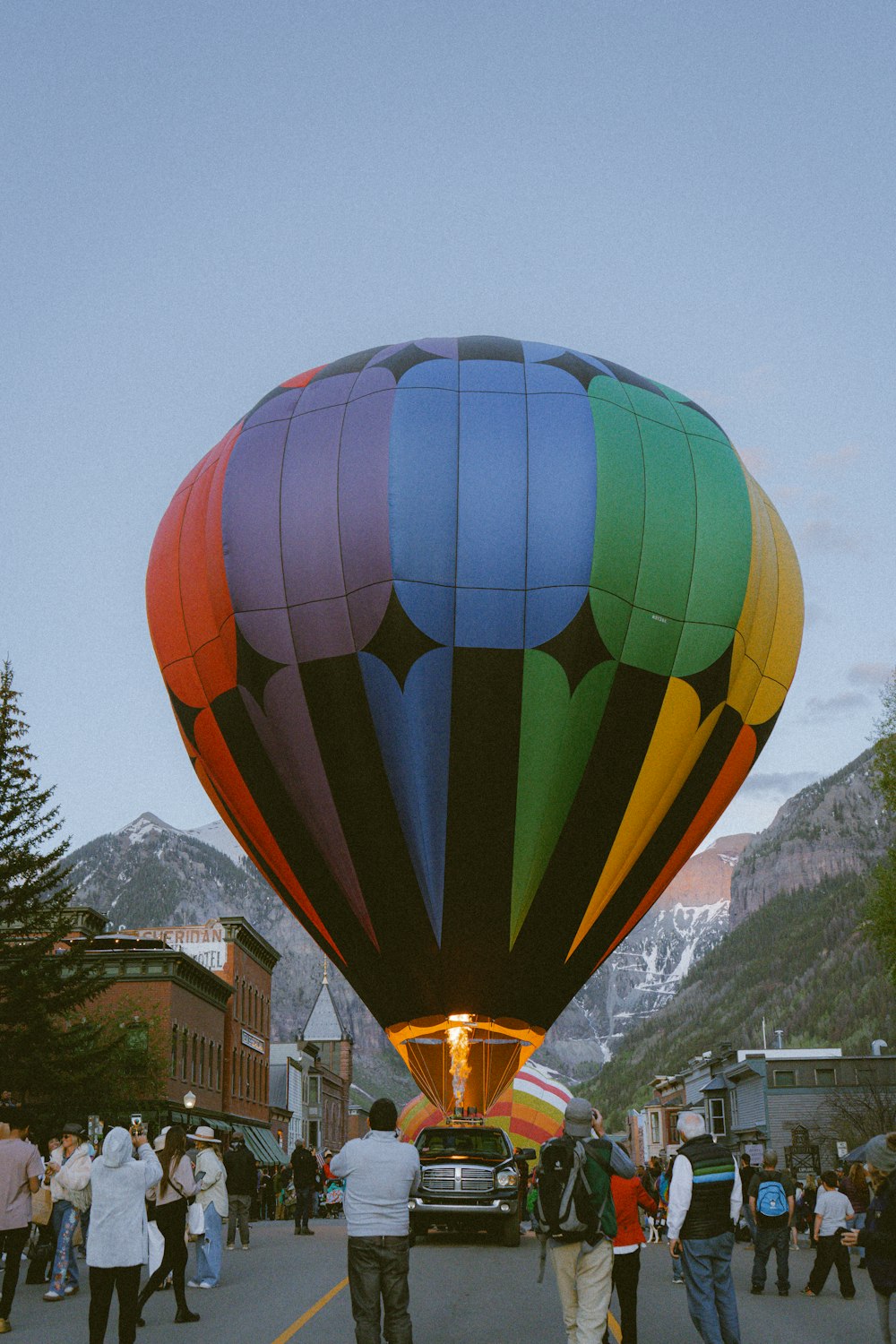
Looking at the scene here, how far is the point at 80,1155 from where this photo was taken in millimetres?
13500

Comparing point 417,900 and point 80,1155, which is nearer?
point 80,1155

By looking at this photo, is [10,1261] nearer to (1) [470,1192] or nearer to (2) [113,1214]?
(2) [113,1214]

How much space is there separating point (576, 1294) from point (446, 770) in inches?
417

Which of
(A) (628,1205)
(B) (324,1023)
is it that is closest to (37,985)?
(A) (628,1205)

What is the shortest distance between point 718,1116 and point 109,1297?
218 ft

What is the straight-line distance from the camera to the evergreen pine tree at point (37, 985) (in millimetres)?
36812

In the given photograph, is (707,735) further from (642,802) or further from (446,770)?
(446,770)

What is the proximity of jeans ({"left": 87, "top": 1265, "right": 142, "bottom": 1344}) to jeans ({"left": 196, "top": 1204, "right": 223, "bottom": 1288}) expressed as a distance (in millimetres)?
5272

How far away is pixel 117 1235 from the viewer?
880 cm

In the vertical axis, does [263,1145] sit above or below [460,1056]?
below

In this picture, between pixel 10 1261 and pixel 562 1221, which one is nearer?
pixel 562 1221

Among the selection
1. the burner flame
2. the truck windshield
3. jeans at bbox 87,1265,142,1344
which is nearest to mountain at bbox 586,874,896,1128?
the burner flame

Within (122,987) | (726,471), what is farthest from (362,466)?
(122,987)

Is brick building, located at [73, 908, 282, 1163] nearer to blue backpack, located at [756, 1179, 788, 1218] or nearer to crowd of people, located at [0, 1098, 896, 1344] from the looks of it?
blue backpack, located at [756, 1179, 788, 1218]
